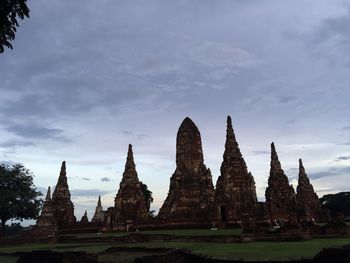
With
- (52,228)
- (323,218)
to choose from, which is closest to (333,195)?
(323,218)

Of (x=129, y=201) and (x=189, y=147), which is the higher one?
(x=189, y=147)

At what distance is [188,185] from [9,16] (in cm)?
3291

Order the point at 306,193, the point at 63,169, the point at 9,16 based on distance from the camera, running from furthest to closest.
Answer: the point at 63,169 < the point at 306,193 < the point at 9,16

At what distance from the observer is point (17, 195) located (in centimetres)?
4347

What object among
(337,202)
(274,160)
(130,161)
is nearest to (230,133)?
(274,160)

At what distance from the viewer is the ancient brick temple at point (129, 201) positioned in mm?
37875

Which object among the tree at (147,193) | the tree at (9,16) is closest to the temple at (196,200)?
the tree at (147,193)

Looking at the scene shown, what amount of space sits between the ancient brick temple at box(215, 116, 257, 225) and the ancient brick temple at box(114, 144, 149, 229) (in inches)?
352

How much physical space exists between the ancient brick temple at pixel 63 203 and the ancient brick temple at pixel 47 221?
6.70ft

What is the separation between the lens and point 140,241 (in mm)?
25859

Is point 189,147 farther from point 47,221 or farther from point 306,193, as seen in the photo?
point 47,221

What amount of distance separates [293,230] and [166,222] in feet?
51.3

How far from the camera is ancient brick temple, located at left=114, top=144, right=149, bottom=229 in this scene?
37875mm

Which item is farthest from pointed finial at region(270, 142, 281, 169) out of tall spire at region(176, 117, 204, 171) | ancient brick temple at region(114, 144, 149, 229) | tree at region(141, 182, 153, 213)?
tree at region(141, 182, 153, 213)
